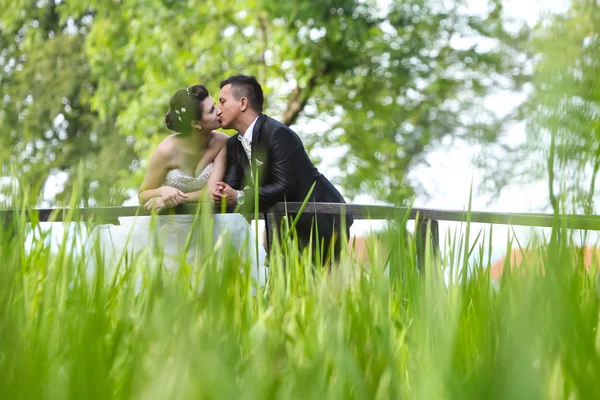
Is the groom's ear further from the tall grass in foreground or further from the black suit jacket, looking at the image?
the tall grass in foreground

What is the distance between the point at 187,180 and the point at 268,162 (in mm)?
888

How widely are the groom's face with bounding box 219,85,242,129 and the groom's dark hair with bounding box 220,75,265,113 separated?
0.03m

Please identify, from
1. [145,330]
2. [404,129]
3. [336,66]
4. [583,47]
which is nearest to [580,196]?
[583,47]

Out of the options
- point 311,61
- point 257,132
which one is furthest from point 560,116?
point 311,61

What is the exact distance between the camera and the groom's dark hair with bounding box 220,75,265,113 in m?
4.15

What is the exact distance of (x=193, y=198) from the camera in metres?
3.33

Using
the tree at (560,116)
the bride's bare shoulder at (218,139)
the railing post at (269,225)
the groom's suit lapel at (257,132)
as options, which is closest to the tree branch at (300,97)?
the bride's bare shoulder at (218,139)

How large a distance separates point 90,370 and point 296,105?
951 cm

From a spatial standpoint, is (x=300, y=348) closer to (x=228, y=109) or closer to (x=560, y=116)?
(x=560, y=116)

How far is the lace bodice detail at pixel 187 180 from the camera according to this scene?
4184 millimetres

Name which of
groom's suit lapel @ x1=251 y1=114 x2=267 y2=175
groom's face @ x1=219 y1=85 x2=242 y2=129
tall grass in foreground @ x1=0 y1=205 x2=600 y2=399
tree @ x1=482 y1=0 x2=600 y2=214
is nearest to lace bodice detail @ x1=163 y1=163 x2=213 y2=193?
groom's face @ x1=219 y1=85 x2=242 y2=129

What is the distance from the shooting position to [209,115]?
13.9 feet

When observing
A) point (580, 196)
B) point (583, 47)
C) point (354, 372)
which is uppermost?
point (583, 47)

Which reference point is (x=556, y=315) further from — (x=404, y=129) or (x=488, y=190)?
(x=404, y=129)
